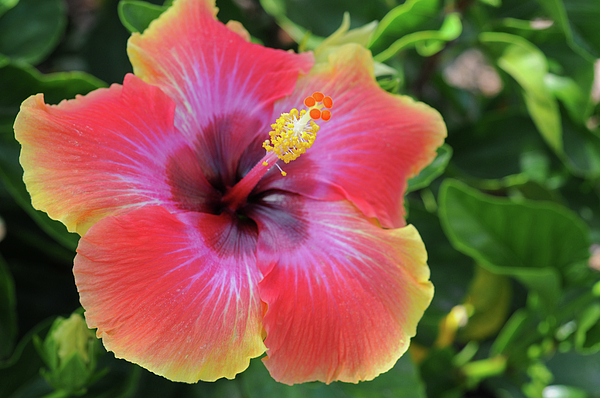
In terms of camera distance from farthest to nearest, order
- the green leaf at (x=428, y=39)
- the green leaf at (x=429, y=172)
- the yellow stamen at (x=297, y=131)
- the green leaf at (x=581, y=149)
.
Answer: the green leaf at (x=581, y=149) → the green leaf at (x=428, y=39) → the green leaf at (x=429, y=172) → the yellow stamen at (x=297, y=131)

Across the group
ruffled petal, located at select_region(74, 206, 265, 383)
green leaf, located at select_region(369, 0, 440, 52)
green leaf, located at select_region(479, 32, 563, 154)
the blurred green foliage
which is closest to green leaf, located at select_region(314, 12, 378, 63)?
the blurred green foliage

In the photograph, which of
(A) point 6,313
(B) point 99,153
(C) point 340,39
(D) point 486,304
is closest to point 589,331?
(D) point 486,304

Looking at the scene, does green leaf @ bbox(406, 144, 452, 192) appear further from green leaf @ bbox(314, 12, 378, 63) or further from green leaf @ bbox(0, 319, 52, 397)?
green leaf @ bbox(0, 319, 52, 397)

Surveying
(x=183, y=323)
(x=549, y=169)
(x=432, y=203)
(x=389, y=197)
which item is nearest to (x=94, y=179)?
(x=183, y=323)

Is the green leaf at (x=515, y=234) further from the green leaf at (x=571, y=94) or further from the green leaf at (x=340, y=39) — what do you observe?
the green leaf at (x=340, y=39)

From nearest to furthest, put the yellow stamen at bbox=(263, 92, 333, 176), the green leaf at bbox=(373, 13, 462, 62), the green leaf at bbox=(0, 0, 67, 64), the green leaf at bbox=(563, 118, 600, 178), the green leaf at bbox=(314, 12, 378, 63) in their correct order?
the yellow stamen at bbox=(263, 92, 333, 176)
the green leaf at bbox=(314, 12, 378, 63)
the green leaf at bbox=(373, 13, 462, 62)
the green leaf at bbox=(0, 0, 67, 64)
the green leaf at bbox=(563, 118, 600, 178)

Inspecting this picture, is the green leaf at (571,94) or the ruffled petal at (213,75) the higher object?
the ruffled petal at (213,75)

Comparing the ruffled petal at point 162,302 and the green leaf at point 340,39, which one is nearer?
the ruffled petal at point 162,302

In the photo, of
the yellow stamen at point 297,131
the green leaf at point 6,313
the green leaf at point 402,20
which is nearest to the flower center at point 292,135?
the yellow stamen at point 297,131
